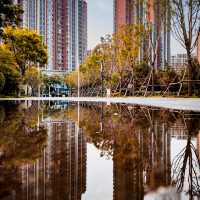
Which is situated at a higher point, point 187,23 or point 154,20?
point 154,20

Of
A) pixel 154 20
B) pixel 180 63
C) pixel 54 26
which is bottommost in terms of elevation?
pixel 180 63

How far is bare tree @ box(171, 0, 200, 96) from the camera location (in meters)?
34.0

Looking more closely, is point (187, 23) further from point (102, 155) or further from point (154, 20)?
point (102, 155)

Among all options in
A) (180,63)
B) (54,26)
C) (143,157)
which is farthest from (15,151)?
(54,26)

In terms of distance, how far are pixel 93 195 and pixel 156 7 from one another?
3654cm

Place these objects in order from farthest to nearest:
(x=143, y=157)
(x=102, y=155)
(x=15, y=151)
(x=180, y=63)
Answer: (x=180, y=63)
(x=15, y=151)
(x=102, y=155)
(x=143, y=157)

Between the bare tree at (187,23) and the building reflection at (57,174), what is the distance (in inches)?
1017

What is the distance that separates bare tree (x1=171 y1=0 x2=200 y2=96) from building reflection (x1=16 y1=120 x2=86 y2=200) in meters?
25.8

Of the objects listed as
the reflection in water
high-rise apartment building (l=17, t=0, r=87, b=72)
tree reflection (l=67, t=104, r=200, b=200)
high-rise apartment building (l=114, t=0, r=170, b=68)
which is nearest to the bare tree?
high-rise apartment building (l=114, t=0, r=170, b=68)

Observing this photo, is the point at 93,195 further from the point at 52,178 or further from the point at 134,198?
the point at 52,178

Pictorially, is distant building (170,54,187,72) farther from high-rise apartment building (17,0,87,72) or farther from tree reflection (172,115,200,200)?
high-rise apartment building (17,0,87,72)

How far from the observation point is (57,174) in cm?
618

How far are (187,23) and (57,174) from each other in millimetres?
30259

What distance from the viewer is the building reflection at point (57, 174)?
508cm
